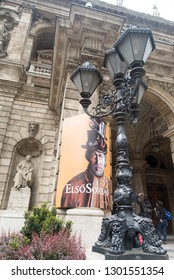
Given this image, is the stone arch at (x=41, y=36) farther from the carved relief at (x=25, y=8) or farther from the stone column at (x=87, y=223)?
the stone column at (x=87, y=223)

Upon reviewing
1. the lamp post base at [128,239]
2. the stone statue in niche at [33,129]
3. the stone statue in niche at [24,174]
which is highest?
the stone statue in niche at [33,129]

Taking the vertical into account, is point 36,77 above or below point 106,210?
above

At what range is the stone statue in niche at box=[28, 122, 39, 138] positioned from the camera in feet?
36.7

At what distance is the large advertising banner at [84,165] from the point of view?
540 centimetres

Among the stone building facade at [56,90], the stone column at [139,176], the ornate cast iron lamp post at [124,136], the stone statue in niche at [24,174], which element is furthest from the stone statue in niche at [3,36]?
the stone column at [139,176]

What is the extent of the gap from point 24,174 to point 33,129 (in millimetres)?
2639

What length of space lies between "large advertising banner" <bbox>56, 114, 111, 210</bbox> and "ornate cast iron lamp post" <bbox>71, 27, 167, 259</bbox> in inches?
75.8

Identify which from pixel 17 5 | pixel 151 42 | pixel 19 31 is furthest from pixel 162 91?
pixel 17 5

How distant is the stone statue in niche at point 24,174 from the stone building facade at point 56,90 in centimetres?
48

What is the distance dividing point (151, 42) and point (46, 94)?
31.9 ft

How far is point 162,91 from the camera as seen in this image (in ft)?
27.5

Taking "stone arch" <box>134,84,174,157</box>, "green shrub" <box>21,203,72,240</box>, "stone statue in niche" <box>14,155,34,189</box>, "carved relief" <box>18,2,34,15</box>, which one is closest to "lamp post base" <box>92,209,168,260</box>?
"green shrub" <box>21,203,72,240</box>

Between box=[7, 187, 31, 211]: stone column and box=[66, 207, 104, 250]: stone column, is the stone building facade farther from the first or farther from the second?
box=[66, 207, 104, 250]: stone column
